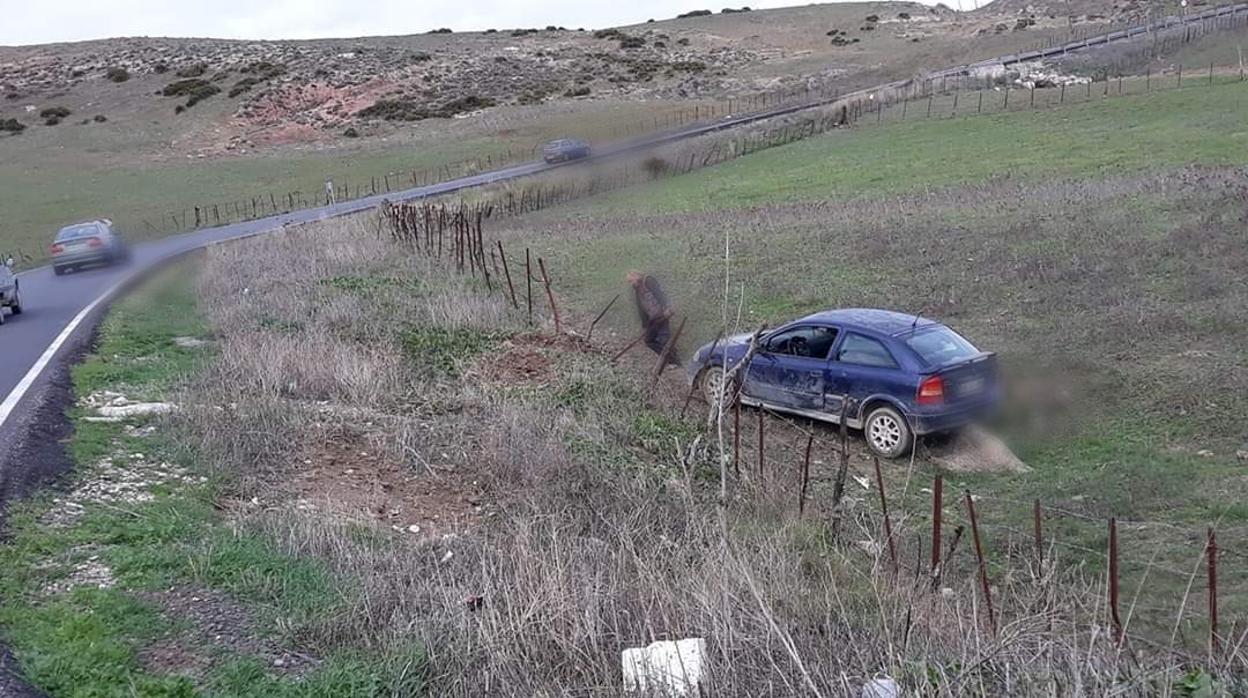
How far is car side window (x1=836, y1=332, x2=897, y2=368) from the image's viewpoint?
1215cm

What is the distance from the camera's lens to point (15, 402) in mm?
11055

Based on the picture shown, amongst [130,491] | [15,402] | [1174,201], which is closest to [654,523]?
[130,491]

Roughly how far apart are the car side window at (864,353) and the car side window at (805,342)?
21 centimetres

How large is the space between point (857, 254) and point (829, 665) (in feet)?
54.4

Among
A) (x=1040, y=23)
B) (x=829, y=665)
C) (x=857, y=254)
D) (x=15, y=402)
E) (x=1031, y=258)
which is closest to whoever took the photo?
(x=829, y=665)

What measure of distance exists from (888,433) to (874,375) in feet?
2.05

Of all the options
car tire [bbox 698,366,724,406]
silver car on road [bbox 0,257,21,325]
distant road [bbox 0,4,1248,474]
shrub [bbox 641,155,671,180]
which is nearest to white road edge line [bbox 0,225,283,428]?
distant road [bbox 0,4,1248,474]

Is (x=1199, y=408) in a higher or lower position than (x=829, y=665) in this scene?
lower

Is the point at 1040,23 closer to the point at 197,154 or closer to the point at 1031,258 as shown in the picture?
the point at 197,154

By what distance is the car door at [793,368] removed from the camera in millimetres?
12781

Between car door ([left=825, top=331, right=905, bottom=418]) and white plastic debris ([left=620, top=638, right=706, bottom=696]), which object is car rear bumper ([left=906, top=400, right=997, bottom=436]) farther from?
white plastic debris ([left=620, top=638, right=706, bottom=696])

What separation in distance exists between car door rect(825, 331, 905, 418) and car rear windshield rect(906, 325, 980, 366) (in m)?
0.29

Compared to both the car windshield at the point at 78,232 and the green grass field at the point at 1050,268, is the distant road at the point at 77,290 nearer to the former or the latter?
the car windshield at the point at 78,232

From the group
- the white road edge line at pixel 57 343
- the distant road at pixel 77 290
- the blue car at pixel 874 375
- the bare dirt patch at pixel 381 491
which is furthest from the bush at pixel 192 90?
the bare dirt patch at pixel 381 491
